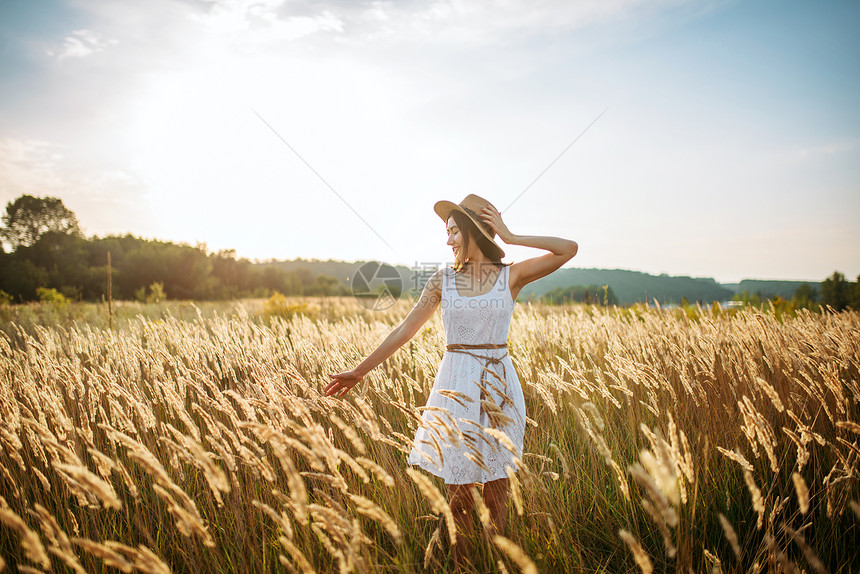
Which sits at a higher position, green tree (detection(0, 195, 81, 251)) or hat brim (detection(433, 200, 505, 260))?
green tree (detection(0, 195, 81, 251))

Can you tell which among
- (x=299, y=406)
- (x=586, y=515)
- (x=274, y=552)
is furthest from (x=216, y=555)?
(x=586, y=515)

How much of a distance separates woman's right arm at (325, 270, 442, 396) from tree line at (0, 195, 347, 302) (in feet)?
101

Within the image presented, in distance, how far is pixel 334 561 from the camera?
176cm

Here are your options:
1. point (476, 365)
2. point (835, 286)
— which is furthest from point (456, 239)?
point (835, 286)

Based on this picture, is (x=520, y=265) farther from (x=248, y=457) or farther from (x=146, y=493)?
(x=146, y=493)

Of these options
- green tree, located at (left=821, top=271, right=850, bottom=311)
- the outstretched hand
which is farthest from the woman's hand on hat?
green tree, located at (left=821, top=271, right=850, bottom=311)

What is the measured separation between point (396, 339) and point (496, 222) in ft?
3.16

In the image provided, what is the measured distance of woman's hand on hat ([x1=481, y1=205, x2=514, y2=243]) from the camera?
100.0 inches

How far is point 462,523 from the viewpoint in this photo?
1874 mm

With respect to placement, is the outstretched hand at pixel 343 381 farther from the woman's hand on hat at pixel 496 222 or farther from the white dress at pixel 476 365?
the woman's hand on hat at pixel 496 222

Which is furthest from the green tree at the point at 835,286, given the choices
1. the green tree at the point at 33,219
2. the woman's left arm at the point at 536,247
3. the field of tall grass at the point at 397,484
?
the green tree at the point at 33,219

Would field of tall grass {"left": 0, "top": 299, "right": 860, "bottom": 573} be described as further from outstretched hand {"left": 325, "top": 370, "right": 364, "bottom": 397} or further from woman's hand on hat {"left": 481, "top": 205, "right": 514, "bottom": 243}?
woman's hand on hat {"left": 481, "top": 205, "right": 514, "bottom": 243}

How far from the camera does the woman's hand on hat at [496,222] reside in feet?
8.33

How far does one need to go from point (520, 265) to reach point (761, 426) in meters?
1.37
